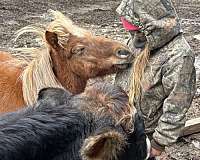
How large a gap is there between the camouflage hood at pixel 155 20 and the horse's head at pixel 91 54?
0.23 metres

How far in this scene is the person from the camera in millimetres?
3857

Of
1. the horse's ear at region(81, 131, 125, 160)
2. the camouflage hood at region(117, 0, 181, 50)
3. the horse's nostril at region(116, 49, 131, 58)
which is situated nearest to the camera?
the horse's ear at region(81, 131, 125, 160)

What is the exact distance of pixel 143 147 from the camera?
2371mm

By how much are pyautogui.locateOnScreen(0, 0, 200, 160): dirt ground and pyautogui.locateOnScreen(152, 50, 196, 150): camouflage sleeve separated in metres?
3.09

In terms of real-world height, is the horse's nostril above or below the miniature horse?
below

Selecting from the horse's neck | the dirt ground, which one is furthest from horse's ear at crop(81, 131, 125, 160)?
the dirt ground

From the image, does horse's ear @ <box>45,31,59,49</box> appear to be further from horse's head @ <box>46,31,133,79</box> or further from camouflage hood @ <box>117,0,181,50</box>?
camouflage hood @ <box>117,0,181,50</box>

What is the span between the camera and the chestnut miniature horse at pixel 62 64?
13.2ft

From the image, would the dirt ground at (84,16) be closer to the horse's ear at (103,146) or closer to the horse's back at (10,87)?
the horse's back at (10,87)

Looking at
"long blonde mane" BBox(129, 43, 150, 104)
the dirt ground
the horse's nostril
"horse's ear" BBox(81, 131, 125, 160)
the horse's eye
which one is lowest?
the dirt ground

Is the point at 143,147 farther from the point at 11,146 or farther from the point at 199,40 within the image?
the point at 199,40

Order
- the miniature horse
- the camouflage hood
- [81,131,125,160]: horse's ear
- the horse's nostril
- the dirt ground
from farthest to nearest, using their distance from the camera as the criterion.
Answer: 1. the dirt ground
2. the horse's nostril
3. the camouflage hood
4. [81,131,125,160]: horse's ear
5. the miniature horse

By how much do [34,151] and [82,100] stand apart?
455mm

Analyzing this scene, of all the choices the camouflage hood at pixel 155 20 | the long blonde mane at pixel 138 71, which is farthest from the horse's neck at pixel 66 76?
the camouflage hood at pixel 155 20
